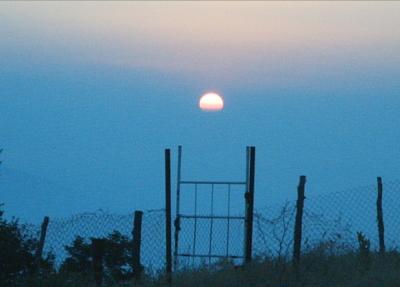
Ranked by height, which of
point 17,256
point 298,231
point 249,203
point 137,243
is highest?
point 249,203

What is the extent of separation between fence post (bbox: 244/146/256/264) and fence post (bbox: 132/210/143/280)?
1.79m

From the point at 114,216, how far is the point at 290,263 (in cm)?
360

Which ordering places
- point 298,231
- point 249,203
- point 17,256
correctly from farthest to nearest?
point 17,256
point 249,203
point 298,231

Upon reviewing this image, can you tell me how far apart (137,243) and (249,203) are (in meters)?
1.98

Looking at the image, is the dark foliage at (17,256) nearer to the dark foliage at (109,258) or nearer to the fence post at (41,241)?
the fence post at (41,241)

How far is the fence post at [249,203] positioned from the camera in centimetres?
1709

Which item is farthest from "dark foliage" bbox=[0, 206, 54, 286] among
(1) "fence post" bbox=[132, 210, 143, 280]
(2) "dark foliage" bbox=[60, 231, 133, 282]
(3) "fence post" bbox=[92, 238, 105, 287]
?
(1) "fence post" bbox=[132, 210, 143, 280]

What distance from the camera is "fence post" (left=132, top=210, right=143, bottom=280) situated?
17453 mm

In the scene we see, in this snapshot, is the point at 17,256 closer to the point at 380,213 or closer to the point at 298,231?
the point at 298,231

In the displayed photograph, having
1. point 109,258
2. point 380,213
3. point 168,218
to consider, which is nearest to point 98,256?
point 109,258

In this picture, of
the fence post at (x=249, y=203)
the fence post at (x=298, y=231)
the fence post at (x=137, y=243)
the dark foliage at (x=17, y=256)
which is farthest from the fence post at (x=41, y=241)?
the fence post at (x=298, y=231)

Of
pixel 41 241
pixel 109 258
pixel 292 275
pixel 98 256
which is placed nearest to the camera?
pixel 292 275

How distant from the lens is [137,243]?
1752cm

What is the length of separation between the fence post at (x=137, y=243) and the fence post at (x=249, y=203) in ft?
5.88
